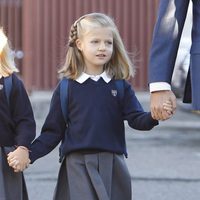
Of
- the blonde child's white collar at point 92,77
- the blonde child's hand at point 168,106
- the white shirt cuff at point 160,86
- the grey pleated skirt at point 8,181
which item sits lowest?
the grey pleated skirt at point 8,181

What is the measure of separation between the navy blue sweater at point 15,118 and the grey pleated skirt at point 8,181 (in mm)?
73

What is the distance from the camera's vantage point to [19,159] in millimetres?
3762

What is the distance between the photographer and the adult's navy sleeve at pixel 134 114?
12.4ft

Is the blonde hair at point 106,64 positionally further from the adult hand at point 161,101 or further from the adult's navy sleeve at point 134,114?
the adult hand at point 161,101

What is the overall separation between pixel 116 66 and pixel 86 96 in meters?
0.28

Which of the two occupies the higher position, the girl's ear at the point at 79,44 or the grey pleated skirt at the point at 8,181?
the girl's ear at the point at 79,44

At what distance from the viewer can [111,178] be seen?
12.6 ft

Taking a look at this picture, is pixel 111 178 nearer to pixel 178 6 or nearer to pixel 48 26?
pixel 178 6

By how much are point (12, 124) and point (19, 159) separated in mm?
238

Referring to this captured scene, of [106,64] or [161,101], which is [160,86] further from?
[106,64]

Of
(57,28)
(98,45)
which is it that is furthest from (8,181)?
(57,28)

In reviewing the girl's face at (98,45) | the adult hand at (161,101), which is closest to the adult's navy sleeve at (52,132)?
the girl's face at (98,45)

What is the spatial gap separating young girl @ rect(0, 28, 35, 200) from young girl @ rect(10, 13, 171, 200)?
0.10m

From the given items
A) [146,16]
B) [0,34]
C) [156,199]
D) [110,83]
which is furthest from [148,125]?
[146,16]
